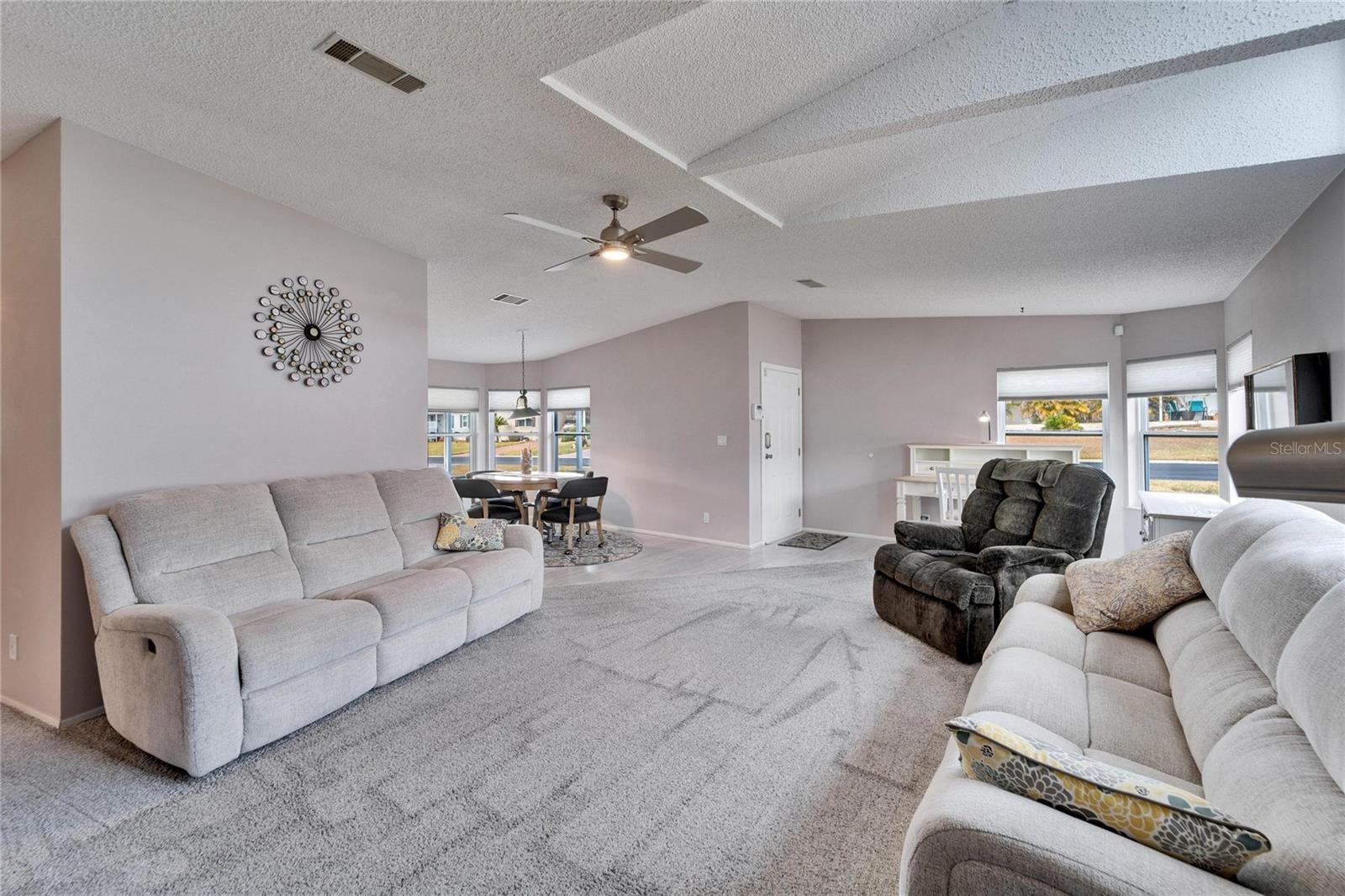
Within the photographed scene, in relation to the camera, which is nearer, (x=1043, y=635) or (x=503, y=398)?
(x=1043, y=635)

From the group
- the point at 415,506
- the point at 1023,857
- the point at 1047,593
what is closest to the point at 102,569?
the point at 415,506

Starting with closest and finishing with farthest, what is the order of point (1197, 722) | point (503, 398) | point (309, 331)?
point (1197, 722) < point (309, 331) < point (503, 398)

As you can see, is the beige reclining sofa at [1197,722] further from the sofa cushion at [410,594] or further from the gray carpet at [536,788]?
the sofa cushion at [410,594]

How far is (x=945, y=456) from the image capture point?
20.2ft

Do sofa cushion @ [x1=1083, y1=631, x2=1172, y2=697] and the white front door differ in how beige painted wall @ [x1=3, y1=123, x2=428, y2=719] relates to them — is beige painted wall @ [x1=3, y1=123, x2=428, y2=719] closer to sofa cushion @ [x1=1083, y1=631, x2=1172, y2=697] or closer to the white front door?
the white front door

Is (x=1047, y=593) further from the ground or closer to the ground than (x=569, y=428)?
closer to the ground

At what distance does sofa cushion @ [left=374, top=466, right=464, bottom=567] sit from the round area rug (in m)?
1.64

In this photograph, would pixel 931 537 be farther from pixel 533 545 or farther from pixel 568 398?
pixel 568 398

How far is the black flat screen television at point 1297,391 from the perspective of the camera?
2555 mm

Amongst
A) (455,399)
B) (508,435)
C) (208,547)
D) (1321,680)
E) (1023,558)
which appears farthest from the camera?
(508,435)

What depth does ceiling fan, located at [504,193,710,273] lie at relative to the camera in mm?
2682

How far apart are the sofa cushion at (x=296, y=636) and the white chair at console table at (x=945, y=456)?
5.00 metres

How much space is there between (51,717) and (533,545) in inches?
90.6

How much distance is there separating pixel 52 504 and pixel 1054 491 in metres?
5.07
